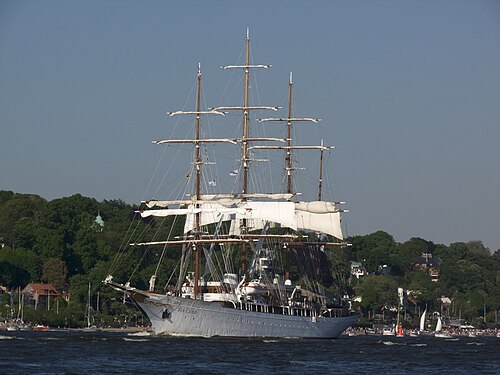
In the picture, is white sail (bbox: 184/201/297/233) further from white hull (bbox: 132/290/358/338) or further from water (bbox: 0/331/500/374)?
water (bbox: 0/331/500/374)

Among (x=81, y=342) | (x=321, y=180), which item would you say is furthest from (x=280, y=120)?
(x=81, y=342)

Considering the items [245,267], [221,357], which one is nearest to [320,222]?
[245,267]

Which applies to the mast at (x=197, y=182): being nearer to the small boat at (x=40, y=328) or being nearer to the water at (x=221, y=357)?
the water at (x=221, y=357)

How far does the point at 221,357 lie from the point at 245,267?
48307mm

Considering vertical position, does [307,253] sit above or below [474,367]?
above

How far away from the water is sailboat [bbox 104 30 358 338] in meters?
5.07

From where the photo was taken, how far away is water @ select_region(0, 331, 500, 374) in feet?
315

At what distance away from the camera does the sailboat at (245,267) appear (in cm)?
14138

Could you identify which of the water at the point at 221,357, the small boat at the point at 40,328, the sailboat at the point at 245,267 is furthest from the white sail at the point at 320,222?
the small boat at the point at 40,328

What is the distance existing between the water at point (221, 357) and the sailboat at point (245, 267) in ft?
16.6

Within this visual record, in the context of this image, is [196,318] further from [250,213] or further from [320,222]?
[320,222]

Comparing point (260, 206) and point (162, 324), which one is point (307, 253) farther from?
point (162, 324)

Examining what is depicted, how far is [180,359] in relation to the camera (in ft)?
341

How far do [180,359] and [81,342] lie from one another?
25058 millimetres
